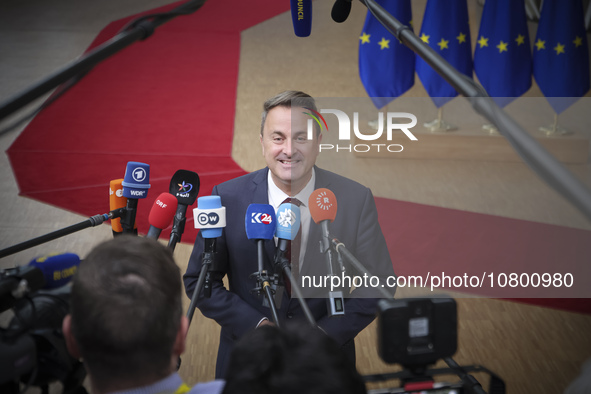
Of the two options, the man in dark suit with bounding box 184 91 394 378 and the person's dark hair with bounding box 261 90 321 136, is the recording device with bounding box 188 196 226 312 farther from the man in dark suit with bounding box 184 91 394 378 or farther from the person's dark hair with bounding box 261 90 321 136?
the person's dark hair with bounding box 261 90 321 136

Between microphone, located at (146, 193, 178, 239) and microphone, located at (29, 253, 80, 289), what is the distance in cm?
47

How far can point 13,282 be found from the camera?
1064 millimetres

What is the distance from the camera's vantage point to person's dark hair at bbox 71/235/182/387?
921mm

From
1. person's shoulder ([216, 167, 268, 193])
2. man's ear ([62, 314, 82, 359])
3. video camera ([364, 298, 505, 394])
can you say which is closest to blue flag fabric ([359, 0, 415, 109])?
person's shoulder ([216, 167, 268, 193])

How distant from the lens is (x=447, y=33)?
16.9ft

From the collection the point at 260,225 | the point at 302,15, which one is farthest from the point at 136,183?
the point at 302,15

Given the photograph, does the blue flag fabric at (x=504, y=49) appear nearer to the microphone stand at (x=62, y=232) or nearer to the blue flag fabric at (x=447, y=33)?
the blue flag fabric at (x=447, y=33)

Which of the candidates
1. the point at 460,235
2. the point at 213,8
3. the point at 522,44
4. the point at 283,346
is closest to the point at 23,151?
the point at 522,44

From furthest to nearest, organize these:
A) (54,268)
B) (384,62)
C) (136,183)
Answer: (384,62), (136,183), (54,268)

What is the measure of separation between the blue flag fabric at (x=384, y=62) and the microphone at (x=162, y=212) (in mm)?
3704

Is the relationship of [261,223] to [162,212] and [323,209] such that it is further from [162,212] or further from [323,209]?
[162,212]

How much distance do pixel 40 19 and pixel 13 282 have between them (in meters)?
10.8

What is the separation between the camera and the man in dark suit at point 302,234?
68.9 inches

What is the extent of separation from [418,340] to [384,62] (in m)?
4.61
